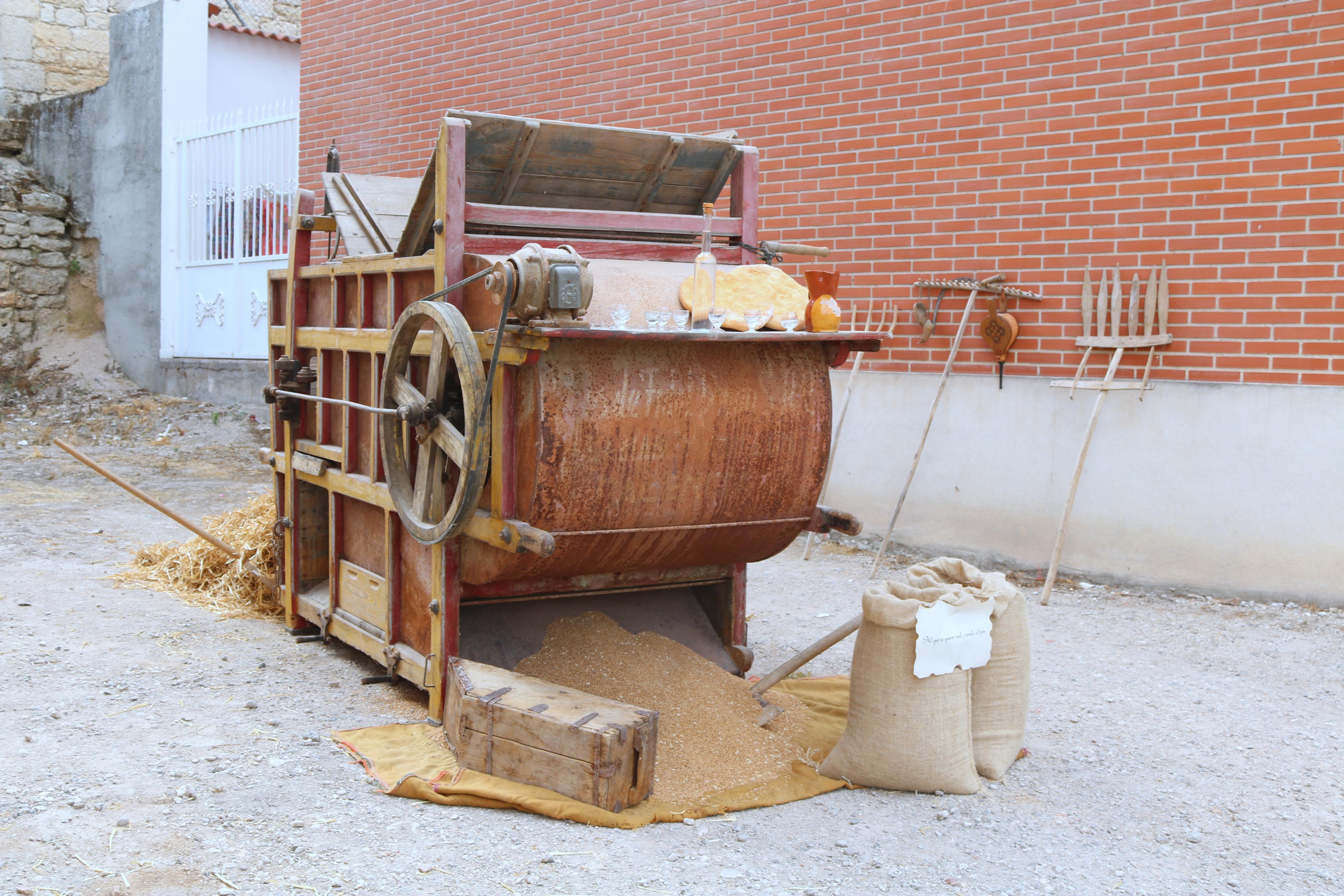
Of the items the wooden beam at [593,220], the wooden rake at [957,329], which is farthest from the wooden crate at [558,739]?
the wooden rake at [957,329]

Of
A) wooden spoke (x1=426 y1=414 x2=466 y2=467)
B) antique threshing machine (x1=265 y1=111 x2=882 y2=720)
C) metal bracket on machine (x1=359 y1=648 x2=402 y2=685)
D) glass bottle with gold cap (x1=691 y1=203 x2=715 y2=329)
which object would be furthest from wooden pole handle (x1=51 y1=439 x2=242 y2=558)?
glass bottle with gold cap (x1=691 y1=203 x2=715 y2=329)

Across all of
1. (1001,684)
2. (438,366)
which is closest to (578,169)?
(438,366)

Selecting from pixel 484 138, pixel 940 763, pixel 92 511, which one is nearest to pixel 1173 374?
pixel 940 763

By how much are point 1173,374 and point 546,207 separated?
3640mm

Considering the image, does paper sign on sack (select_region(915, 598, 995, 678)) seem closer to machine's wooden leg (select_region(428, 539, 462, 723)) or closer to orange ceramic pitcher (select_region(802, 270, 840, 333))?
orange ceramic pitcher (select_region(802, 270, 840, 333))

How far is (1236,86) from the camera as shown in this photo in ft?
19.5

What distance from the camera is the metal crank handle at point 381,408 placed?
12.9 feet

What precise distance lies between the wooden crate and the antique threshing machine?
0.46m

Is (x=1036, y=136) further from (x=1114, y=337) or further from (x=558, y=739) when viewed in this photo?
(x=558, y=739)

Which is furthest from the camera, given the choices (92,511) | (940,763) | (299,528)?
(92,511)

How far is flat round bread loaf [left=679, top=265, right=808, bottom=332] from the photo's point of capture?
13.0ft

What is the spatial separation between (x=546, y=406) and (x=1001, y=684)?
1.69m

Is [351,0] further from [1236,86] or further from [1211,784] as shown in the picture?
[1211,784]

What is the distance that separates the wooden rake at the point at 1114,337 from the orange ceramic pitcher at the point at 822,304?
2650 mm
